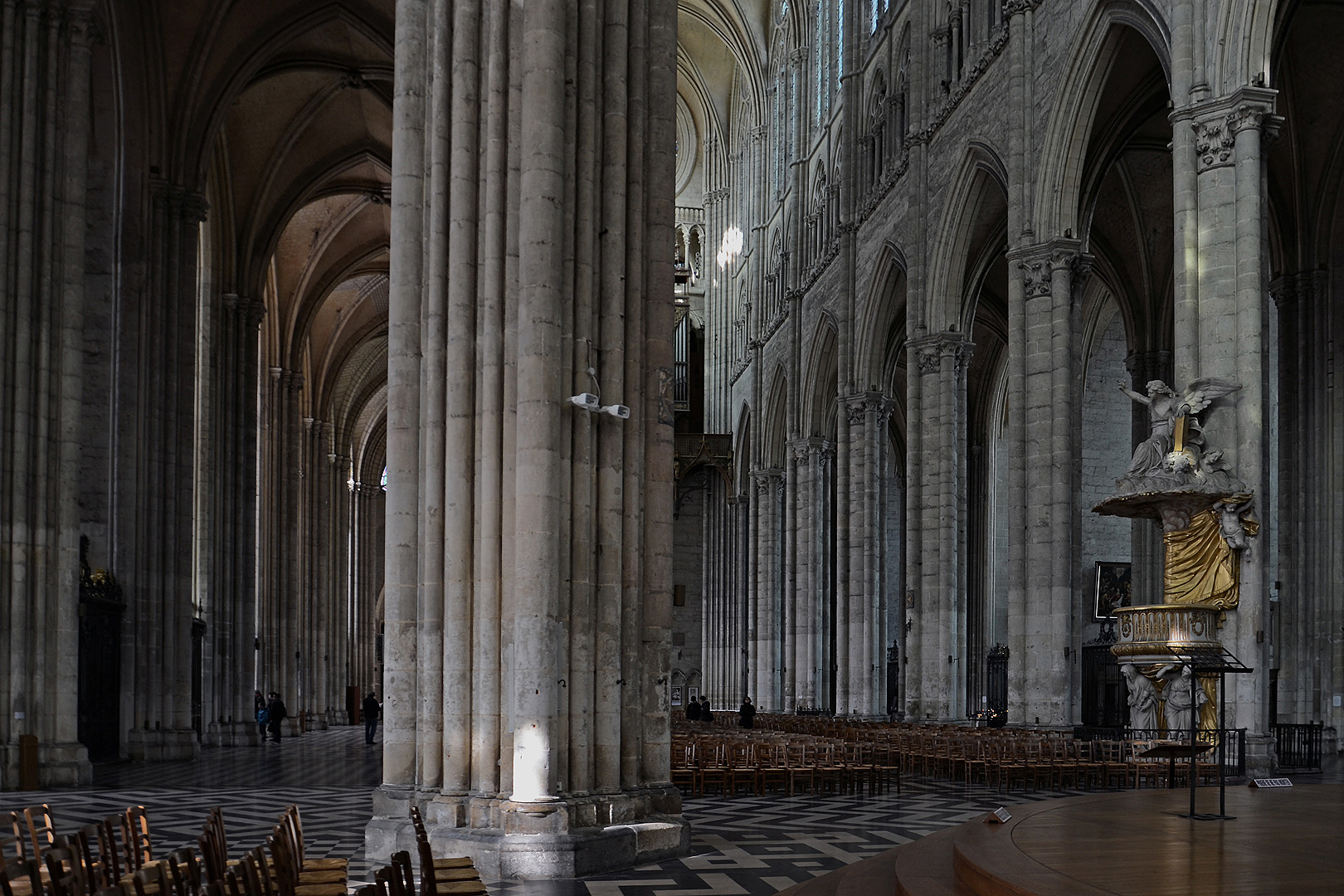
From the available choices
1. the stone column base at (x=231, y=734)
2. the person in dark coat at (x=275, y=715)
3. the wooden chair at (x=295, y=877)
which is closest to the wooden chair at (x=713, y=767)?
the wooden chair at (x=295, y=877)

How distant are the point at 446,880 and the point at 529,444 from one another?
15.2 ft

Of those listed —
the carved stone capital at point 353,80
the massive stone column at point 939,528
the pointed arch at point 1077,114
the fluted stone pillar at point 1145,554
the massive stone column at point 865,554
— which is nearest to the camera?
the pointed arch at point 1077,114

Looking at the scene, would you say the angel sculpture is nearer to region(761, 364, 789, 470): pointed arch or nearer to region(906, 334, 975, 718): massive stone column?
region(906, 334, 975, 718): massive stone column

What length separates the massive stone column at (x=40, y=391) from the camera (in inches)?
774

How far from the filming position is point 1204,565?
1802cm

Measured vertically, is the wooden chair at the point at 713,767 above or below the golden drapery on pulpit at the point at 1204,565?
below

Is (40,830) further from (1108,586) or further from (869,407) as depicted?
(1108,586)

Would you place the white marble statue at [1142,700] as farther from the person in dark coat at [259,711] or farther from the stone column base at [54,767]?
the person in dark coat at [259,711]

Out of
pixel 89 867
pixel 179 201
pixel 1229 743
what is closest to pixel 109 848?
pixel 89 867

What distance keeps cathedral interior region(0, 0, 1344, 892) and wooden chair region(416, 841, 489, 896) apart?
292cm

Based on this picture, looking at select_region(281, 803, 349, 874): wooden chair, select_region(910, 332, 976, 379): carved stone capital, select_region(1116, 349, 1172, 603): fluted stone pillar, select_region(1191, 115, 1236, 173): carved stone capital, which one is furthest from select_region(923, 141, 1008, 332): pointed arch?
select_region(281, 803, 349, 874): wooden chair

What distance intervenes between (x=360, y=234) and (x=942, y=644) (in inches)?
1043

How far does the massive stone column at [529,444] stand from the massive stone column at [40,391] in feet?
33.1

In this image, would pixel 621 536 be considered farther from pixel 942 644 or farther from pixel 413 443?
pixel 942 644
